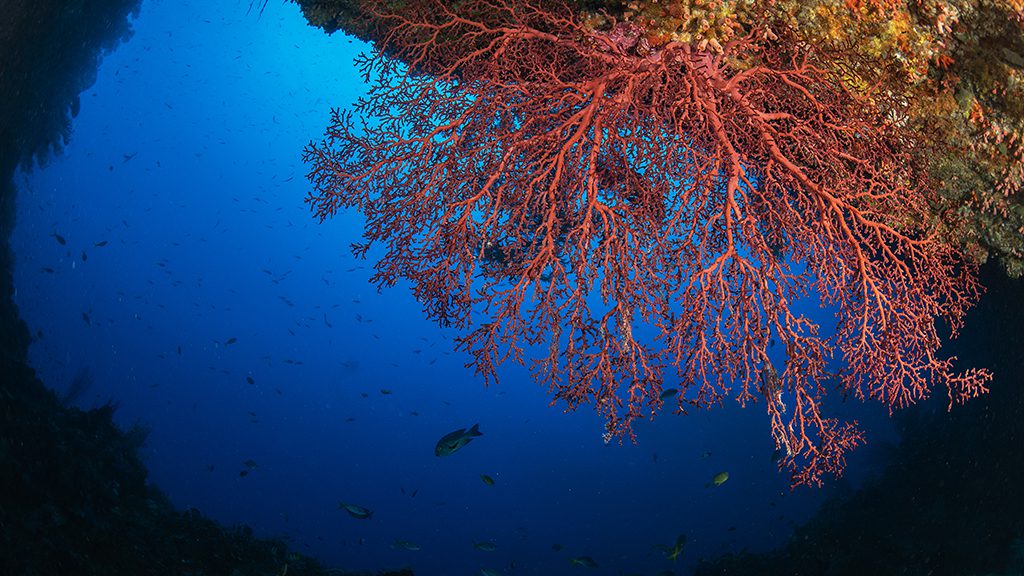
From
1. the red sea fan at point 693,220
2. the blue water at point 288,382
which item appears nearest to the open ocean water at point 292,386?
the blue water at point 288,382

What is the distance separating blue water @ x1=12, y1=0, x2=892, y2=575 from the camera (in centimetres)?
3078

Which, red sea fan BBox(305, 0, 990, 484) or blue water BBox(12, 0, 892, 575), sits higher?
blue water BBox(12, 0, 892, 575)

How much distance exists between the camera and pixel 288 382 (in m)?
57.3

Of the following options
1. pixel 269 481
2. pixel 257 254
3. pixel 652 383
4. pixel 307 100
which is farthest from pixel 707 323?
pixel 307 100

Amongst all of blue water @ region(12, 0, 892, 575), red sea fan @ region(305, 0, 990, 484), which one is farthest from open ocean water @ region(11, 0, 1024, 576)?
red sea fan @ region(305, 0, 990, 484)

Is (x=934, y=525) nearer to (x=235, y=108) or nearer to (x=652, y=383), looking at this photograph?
(x=652, y=383)

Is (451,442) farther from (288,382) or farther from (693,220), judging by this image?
(288,382)

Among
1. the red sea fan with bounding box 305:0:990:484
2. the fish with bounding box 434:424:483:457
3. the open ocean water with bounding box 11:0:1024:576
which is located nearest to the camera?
the red sea fan with bounding box 305:0:990:484

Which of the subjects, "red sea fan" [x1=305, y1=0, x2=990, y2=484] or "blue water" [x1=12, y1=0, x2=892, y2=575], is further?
"blue water" [x1=12, y1=0, x2=892, y2=575]

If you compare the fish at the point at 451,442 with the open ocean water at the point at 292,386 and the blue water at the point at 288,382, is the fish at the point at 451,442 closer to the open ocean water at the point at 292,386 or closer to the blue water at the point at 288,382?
the open ocean water at the point at 292,386

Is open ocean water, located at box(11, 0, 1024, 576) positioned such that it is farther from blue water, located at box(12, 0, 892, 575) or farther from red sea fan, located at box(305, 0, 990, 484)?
red sea fan, located at box(305, 0, 990, 484)

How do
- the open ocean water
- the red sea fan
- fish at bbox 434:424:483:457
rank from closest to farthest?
the red sea fan
fish at bbox 434:424:483:457
the open ocean water

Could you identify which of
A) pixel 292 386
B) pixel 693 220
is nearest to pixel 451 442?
pixel 693 220

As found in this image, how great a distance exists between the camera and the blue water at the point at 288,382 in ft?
101
